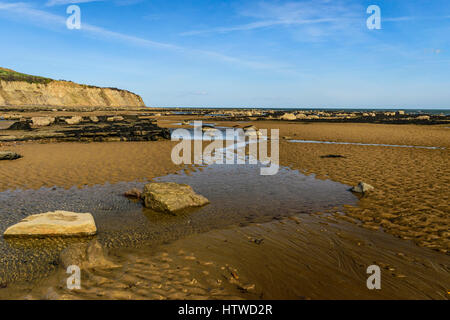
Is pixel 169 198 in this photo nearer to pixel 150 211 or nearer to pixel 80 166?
pixel 150 211

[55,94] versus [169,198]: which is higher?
[55,94]

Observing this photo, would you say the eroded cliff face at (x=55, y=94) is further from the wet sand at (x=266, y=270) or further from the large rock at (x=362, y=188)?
the large rock at (x=362, y=188)

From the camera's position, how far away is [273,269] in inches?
192

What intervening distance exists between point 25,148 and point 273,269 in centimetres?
2108

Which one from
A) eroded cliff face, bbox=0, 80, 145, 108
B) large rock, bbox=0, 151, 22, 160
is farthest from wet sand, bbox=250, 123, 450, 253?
eroded cliff face, bbox=0, 80, 145, 108

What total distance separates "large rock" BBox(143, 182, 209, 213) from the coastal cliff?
402 feet

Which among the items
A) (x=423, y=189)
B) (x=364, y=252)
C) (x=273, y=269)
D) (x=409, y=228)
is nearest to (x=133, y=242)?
(x=273, y=269)

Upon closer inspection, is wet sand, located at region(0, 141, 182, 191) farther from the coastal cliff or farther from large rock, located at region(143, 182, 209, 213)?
the coastal cliff

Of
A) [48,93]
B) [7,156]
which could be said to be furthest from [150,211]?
[48,93]

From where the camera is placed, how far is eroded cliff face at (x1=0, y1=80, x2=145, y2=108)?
100562mm

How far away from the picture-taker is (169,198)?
7910 millimetres

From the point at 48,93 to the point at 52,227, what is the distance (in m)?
135

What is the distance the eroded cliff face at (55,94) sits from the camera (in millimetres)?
100562
